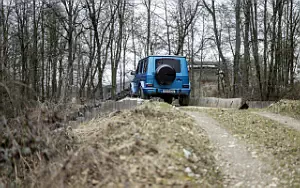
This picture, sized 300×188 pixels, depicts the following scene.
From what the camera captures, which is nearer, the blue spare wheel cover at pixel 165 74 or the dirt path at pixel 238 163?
the dirt path at pixel 238 163

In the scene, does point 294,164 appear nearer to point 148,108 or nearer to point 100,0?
point 148,108

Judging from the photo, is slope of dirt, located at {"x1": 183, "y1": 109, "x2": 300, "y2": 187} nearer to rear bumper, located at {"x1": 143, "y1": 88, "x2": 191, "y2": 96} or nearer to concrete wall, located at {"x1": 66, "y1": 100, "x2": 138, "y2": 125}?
concrete wall, located at {"x1": 66, "y1": 100, "x2": 138, "y2": 125}

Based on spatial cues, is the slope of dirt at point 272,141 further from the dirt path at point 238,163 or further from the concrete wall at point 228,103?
the concrete wall at point 228,103

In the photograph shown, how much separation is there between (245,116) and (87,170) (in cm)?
632

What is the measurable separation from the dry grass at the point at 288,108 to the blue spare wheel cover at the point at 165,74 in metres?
3.98

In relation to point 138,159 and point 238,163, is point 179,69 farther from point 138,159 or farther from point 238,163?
point 138,159

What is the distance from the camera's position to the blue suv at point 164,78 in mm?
15598

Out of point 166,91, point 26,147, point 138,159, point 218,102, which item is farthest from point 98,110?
point 218,102

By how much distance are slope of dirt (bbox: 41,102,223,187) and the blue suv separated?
26.0 ft

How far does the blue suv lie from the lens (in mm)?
15598

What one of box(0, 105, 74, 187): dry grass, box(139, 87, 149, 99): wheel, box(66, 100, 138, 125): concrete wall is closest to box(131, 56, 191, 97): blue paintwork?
box(139, 87, 149, 99): wheel

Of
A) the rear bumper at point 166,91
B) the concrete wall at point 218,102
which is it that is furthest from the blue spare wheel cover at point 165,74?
the concrete wall at point 218,102

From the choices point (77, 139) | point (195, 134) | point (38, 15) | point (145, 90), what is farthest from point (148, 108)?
point (38, 15)

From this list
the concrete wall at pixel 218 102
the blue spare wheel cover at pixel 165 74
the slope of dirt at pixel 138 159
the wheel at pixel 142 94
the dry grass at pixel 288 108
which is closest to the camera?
the slope of dirt at pixel 138 159
